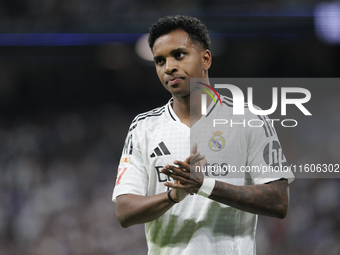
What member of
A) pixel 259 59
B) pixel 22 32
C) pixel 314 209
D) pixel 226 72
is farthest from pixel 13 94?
pixel 314 209

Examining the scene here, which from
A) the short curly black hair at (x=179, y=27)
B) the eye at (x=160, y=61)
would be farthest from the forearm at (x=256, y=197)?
the short curly black hair at (x=179, y=27)

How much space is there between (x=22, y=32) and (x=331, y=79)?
5970 millimetres

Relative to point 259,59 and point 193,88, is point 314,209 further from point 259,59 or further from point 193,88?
point 193,88

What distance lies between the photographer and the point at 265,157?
77.5 inches

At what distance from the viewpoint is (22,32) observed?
6570mm

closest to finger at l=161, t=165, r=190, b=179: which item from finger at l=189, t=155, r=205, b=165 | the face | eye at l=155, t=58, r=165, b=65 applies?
finger at l=189, t=155, r=205, b=165

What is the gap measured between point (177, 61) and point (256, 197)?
2.77ft

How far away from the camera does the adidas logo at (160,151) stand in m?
2.12

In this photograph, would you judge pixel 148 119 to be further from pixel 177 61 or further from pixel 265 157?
pixel 265 157

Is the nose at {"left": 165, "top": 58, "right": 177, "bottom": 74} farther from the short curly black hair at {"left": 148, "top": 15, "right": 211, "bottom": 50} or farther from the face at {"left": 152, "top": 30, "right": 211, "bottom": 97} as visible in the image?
the short curly black hair at {"left": 148, "top": 15, "right": 211, "bottom": 50}

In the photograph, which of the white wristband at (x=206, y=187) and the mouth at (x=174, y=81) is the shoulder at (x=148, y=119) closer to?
the mouth at (x=174, y=81)

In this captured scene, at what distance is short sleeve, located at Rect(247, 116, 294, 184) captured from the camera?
1.93 metres

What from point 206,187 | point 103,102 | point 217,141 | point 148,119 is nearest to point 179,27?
point 148,119

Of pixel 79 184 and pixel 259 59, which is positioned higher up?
pixel 259 59
